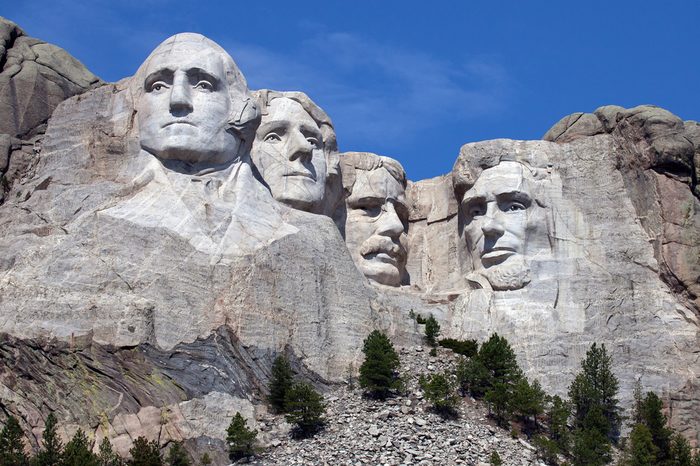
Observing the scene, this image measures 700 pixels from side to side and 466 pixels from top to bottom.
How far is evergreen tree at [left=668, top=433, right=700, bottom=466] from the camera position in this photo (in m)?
40.5

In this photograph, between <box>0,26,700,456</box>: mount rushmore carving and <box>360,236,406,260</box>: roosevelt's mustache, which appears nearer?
<box>0,26,700,456</box>: mount rushmore carving

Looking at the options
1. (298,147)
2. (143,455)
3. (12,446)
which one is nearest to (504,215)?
(298,147)

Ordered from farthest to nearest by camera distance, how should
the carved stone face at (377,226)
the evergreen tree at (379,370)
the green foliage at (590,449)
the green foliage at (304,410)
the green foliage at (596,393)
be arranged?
1. the carved stone face at (377,226)
2. the green foliage at (596,393)
3. the evergreen tree at (379,370)
4. the green foliage at (590,449)
5. the green foliage at (304,410)

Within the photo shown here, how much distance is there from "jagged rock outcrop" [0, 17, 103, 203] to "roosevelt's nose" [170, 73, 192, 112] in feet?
9.44

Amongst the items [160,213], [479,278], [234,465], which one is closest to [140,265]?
[160,213]

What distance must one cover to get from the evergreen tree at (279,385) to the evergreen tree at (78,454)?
13.3ft

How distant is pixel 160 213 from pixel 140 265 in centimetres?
130

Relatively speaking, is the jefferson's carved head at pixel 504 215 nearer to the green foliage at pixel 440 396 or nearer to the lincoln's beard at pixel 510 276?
the lincoln's beard at pixel 510 276

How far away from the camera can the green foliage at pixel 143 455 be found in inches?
1464

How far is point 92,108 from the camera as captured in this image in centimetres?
4450

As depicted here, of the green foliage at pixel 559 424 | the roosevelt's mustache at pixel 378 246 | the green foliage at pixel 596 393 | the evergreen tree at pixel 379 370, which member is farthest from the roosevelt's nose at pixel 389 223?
the green foliage at pixel 559 424

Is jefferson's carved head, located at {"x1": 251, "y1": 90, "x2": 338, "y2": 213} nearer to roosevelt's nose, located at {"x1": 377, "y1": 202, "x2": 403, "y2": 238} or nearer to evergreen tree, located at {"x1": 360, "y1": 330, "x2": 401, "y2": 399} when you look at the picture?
roosevelt's nose, located at {"x1": 377, "y1": 202, "x2": 403, "y2": 238}

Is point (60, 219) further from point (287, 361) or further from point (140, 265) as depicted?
point (287, 361)

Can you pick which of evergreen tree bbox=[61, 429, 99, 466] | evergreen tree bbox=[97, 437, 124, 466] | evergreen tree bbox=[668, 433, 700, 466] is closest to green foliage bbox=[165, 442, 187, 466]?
evergreen tree bbox=[97, 437, 124, 466]
